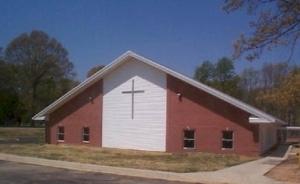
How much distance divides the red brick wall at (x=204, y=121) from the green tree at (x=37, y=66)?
55.5 meters

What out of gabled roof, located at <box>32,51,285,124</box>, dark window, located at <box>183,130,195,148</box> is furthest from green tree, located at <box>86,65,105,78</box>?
dark window, located at <box>183,130,195,148</box>

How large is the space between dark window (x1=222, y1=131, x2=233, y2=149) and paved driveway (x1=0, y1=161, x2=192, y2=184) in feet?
Answer: 41.8

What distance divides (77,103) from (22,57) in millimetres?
48129

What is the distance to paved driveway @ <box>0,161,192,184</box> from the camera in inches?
728

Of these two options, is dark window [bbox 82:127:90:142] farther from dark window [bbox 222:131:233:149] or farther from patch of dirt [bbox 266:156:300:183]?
patch of dirt [bbox 266:156:300:183]

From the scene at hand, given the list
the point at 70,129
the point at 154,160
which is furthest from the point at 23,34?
the point at 154,160

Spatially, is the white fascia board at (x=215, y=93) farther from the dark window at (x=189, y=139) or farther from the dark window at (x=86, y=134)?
the dark window at (x=86, y=134)

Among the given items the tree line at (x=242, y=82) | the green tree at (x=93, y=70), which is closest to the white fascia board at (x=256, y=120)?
the tree line at (x=242, y=82)

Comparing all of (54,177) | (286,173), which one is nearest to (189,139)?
(286,173)

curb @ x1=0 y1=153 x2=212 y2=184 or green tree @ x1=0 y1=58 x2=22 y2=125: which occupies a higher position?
green tree @ x1=0 y1=58 x2=22 y2=125

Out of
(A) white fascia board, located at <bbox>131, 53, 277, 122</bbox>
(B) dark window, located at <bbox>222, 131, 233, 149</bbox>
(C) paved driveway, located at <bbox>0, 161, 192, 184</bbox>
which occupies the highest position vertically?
(A) white fascia board, located at <bbox>131, 53, 277, 122</bbox>

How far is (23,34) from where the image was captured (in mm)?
86125

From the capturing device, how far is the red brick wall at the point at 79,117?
129 feet

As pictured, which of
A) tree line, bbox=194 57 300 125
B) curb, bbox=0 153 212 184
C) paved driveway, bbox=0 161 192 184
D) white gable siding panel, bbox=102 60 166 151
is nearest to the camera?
paved driveway, bbox=0 161 192 184
